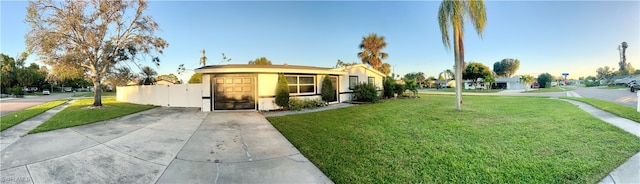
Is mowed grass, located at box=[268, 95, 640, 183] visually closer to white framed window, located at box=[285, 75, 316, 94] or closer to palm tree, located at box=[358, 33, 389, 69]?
white framed window, located at box=[285, 75, 316, 94]

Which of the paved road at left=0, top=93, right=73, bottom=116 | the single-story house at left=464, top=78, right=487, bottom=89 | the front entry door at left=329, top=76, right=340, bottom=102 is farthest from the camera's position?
the single-story house at left=464, top=78, right=487, bottom=89

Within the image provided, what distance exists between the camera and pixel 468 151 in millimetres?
3914

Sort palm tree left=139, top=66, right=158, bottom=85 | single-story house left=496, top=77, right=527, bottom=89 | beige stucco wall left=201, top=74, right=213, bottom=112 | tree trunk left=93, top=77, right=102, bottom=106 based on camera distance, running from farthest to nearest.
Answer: single-story house left=496, top=77, right=527, bottom=89, palm tree left=139, top=66, right=158, bottom=85, tree trunk left=93, top=77, right=102, bottom=106, beige stucco wall left=201, top=74, right=213, bottom=112

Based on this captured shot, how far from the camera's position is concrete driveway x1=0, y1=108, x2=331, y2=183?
3.07 m

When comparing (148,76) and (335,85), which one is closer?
(335,85)

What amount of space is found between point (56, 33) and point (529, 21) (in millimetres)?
22611

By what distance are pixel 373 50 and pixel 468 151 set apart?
24.2 metres

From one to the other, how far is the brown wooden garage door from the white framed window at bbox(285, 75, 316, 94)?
78.0 inches

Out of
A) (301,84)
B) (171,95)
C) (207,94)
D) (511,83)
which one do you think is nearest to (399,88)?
(301,84)

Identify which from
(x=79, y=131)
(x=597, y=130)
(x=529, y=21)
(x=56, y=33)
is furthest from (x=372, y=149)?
(x=56, y=33)

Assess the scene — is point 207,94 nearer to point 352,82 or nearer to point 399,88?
point 352,82

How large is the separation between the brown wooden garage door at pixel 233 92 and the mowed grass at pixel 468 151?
5.23 meters

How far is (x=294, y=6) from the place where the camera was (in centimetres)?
1216

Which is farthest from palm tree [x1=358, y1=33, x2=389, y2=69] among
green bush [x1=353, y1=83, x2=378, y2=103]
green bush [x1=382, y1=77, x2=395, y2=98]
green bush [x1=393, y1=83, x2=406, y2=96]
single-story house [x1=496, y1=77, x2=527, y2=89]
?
single-story house [x1=496, y1=77, x2=527, y2=89]
